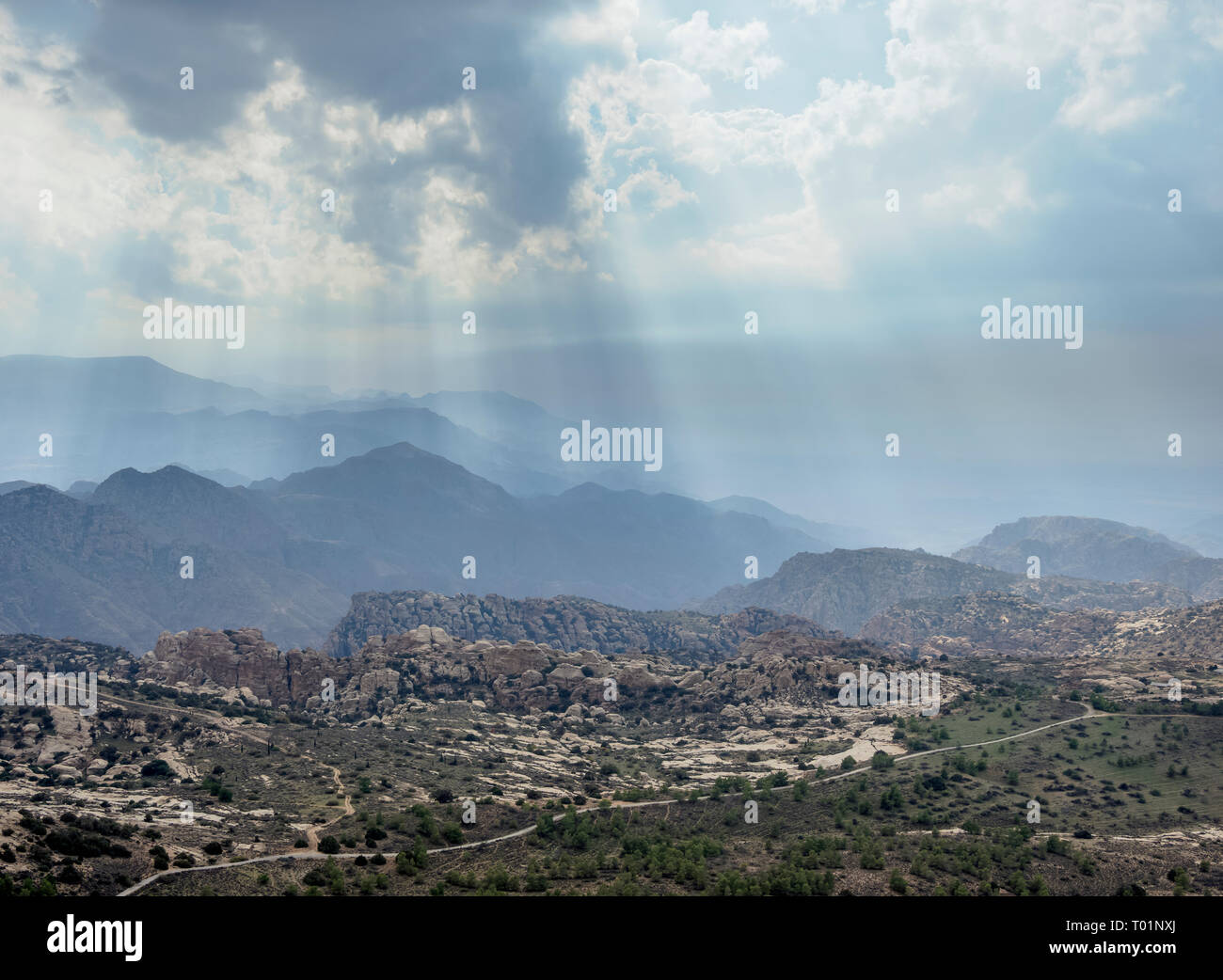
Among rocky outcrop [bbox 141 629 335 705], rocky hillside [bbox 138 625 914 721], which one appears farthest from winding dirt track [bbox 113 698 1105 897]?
rocky outcrop [bbox 141 629 335 705]

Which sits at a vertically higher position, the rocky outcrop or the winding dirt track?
the rocky outcrop

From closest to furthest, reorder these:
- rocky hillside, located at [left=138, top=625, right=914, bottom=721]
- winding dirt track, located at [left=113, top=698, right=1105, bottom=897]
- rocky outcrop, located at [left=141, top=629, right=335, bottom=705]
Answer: winding dirt track, located at [left=113, top=698, right=1105, bottom=897], rocky hillside, located at [left=138, top=625, right=914, bottom=721], rocky outcrop, located at [left=141, top=629, right=335, bottom=705]

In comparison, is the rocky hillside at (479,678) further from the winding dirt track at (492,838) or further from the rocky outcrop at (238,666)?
the winding dirt track at (492,838)

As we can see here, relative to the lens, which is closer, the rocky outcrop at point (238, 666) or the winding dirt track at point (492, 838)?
the winding dirt track at point (492, 838)

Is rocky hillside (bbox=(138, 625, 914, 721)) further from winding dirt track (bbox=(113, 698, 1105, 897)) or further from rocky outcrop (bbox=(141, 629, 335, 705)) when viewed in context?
winding dirt track (bbox=(113, 698, 1105, 897))

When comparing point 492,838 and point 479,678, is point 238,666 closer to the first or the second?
point 479,678

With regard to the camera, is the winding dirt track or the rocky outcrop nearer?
the winding dirt track

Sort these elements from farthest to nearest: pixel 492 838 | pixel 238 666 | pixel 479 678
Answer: pixel 238 666 < pixel 479 678 < pixel 492 838

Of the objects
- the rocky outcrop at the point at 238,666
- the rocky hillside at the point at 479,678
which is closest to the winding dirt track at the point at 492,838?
the rocky hillside at the point at 479,678

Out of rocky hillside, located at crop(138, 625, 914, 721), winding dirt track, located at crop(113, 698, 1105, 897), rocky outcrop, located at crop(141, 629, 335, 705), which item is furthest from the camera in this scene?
rocky outcrop, located at crop(141, 629, 335, 705)

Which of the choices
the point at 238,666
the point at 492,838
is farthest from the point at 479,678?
the point at 492,838
